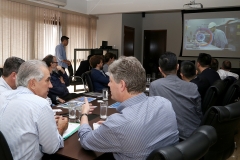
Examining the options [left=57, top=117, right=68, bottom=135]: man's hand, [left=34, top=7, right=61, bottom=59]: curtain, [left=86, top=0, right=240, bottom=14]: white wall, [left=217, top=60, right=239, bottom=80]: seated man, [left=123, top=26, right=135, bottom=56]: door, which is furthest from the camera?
[left=123, top=26, right=135, bottom=56]: door

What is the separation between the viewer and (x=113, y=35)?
794cm

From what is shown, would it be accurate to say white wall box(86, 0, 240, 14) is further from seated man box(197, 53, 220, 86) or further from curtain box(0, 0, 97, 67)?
seated man box(197, 53, 220, 86)

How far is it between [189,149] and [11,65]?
1.81 m

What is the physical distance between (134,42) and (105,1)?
1913mm

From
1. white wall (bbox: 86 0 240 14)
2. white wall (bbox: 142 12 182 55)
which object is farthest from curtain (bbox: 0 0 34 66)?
white wall (bbox: 142 12 182 55)

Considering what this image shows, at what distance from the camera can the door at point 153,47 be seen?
30.1ft

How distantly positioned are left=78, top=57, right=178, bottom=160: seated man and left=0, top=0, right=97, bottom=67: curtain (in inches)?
181

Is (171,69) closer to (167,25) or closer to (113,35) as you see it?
(113,35)

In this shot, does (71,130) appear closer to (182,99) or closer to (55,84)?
(182,99)

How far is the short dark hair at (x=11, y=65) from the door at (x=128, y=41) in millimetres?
6046

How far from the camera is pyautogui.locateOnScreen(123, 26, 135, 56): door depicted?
809 centimetres

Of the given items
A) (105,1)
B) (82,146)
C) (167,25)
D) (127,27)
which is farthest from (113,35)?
(82,146)

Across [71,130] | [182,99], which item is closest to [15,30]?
[71,130]

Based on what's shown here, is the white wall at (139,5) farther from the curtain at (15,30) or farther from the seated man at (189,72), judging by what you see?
the seated man at (189,72)
